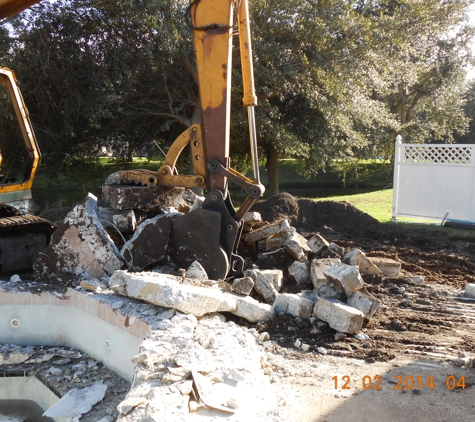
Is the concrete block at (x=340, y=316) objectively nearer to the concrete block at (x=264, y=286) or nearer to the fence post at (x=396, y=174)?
the concrete block at (x=264, y=286)

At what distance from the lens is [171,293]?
3.98 metres

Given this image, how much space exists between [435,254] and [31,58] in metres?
9.41

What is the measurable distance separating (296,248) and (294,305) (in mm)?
1488

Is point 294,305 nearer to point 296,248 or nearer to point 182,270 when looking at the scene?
point 182,270

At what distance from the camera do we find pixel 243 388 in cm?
307

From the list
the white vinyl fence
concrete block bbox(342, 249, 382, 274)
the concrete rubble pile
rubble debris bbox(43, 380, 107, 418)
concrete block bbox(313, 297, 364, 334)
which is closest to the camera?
rubble debris bbox(43, 380, 107, 418)

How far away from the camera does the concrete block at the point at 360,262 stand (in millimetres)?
6051

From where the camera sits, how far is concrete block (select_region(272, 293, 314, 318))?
4.78m

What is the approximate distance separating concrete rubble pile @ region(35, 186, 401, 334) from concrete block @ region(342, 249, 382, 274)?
1cm

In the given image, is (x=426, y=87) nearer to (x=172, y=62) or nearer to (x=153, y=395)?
(x=172, y=62)

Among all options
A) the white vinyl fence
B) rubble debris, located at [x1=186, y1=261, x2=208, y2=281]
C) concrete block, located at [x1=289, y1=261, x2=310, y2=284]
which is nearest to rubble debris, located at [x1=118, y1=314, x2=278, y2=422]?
rubble debris, located at [x1=186, y1=261, x2=208, y2=281]
